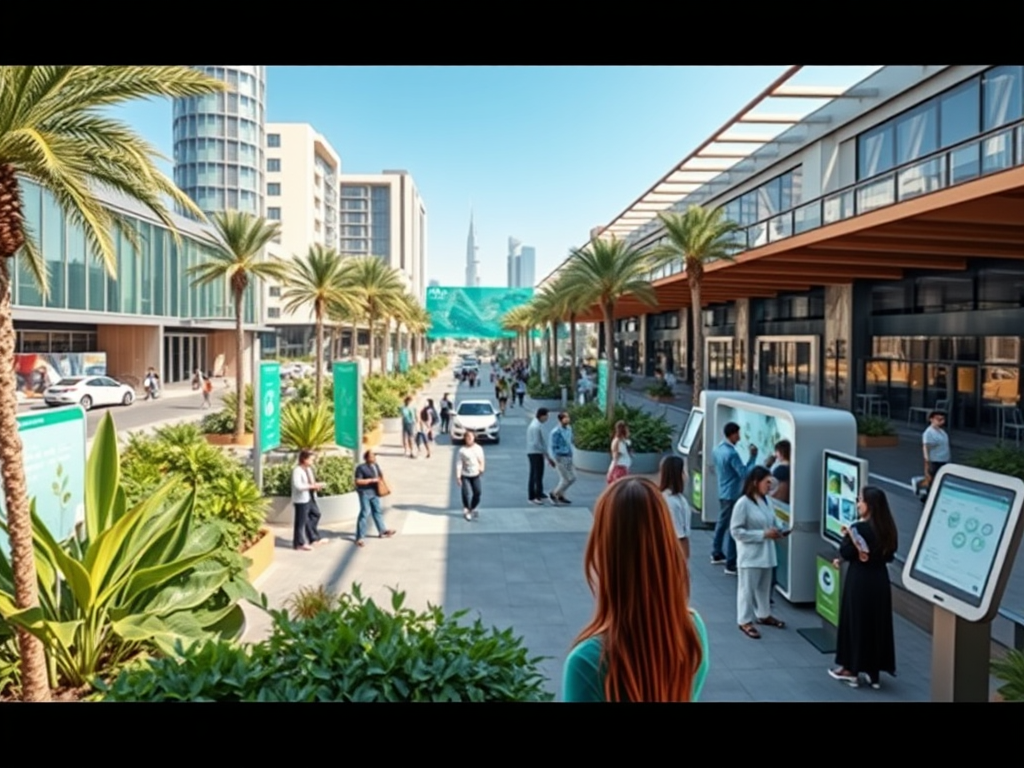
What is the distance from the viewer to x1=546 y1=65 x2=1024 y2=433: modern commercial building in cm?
1559

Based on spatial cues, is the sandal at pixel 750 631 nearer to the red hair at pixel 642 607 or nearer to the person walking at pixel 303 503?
the red hair at pixel 642 607

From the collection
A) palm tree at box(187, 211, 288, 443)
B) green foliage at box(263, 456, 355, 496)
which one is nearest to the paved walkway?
green foliage at box(263, 456, 355, 496)

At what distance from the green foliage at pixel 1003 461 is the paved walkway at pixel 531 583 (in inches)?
232

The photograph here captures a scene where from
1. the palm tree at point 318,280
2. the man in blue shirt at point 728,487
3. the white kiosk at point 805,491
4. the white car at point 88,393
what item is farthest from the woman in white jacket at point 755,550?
the white car at point 88,393

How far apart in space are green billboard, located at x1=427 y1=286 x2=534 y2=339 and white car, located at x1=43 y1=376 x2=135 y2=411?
3345cm

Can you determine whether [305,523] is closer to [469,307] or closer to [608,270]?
[608,270]

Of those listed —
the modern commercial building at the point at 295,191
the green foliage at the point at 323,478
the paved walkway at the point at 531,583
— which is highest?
the modern commercial building at the point at 295,191

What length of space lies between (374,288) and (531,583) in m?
28.9

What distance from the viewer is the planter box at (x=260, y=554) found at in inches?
379

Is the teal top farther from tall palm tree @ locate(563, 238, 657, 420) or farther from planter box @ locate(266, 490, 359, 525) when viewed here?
tall palm tree @ locate(563, 238, 657, 420)

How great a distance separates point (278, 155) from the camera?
327 ft

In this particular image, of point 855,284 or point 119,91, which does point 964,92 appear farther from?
point 119,91
